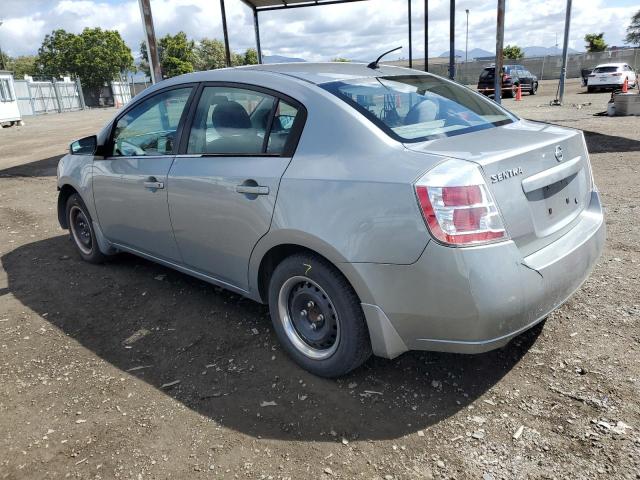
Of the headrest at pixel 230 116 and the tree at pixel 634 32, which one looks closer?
the headrest at pixel 230 116

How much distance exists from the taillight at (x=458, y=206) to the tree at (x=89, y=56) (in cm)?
6773

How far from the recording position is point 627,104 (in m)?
14.6

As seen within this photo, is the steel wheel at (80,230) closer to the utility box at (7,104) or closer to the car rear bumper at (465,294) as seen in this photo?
the car rear bumper at (465,294)

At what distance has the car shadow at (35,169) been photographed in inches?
425

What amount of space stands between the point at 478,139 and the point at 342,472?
1.79 m

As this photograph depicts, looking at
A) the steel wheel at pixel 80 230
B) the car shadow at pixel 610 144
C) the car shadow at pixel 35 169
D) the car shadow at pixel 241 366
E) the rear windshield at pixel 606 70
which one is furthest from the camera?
the rear windshield at pixel 606 70

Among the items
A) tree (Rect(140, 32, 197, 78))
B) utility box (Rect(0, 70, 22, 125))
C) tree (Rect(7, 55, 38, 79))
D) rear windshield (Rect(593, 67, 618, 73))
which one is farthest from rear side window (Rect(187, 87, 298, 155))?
tree (Rect(7, 55, 38, 79))

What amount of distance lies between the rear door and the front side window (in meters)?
0.22

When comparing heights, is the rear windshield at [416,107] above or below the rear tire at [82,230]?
above

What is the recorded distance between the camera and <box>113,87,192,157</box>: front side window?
369 cm

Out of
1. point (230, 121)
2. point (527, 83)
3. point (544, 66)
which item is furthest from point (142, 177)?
point (544, 66)

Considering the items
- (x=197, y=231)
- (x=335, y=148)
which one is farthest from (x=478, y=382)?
(x=197, y=231)

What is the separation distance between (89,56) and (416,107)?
69.4 meters

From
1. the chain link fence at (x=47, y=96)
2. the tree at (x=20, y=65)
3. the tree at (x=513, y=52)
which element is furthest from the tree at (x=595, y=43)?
the tree at (x=20, y=65)
